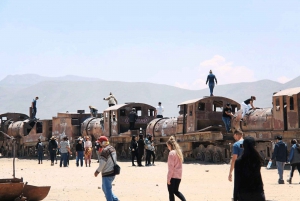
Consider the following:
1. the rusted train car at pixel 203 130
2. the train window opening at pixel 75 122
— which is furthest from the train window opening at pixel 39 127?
the rusted train car at pixel 203 130

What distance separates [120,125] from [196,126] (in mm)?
7868

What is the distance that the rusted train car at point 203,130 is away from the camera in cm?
2714

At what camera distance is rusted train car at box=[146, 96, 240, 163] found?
27141 millimetres

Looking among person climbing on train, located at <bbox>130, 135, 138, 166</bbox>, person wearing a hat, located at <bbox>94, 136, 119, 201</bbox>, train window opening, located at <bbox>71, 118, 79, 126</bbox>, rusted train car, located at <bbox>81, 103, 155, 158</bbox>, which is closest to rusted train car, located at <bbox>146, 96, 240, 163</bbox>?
person climbing on train, located at <bbox>130, 135, 138, 166</bbox>

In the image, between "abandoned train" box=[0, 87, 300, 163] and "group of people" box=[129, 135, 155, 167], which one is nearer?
"abandoned train" box=[0, 87, 300, 163]

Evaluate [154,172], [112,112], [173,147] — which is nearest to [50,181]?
[154,172]

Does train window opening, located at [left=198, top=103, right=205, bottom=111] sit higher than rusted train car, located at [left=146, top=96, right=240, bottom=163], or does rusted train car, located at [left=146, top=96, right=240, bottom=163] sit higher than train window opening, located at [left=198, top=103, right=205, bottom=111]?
train window opening, located at [left=198, top=103, right=205, bottom=111]

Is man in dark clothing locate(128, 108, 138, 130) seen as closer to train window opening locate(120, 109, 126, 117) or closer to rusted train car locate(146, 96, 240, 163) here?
train window opening locate(120, 109, 126, 117)

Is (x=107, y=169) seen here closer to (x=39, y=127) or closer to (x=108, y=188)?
(x=108, y=188)

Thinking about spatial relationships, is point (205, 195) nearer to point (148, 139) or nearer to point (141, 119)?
point (148, 139)

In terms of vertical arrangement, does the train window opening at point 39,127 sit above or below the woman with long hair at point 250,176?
above

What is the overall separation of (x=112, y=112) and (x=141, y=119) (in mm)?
2066

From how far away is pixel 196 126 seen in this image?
92.3 ft

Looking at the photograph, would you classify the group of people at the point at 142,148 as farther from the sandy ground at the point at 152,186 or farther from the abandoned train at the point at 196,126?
the sandy ground at the point at 152,186
